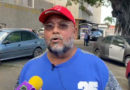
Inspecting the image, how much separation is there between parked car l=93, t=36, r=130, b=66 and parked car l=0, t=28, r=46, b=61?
3079 millimetres

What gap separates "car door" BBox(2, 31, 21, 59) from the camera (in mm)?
8534

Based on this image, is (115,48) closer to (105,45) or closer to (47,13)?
(105,45)

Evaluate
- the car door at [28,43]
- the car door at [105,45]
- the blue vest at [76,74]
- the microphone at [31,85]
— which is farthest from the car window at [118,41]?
the microphone at [31,85]

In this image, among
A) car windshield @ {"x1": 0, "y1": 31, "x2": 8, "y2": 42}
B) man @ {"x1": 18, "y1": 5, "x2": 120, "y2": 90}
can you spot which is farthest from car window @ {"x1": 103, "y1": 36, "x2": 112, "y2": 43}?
man @ {"x1": 18, "y1": 5, "x2": 120, "y2": 90}

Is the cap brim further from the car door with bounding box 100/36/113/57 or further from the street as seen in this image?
the car door with bounding box 100/36/113/57

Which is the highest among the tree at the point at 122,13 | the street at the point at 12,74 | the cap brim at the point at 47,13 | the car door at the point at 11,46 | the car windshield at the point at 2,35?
the tree at the point at 122,13

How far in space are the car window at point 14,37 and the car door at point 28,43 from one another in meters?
0.28

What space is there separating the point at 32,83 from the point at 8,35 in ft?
25.6

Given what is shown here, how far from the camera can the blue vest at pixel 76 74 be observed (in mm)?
1644

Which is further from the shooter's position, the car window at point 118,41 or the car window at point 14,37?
the car window at point 118,41

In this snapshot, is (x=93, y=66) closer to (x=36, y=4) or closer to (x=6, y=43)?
(x=6, y=43)

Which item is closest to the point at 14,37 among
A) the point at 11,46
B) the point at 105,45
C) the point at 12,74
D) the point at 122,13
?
the point at 11,46

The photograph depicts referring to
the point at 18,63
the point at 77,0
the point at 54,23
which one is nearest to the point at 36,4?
the point at 77,0

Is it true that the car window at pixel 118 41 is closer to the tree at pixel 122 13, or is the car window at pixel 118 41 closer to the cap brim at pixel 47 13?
the tree at pixel 122 13
